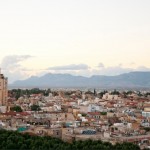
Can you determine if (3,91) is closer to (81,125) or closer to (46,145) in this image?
(81,125)

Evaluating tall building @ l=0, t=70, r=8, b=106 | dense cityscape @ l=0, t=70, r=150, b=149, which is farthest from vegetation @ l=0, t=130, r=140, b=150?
tall building @ l=0, t=70, r=8, b=106

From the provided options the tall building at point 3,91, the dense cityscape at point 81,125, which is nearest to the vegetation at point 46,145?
the dense cityscape at point 81,125

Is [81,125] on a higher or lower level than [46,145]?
lower

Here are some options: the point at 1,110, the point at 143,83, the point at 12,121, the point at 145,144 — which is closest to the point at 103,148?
the point at 145,144

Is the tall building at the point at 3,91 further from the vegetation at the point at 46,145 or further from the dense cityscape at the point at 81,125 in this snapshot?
the vegetation at the point at 46,145

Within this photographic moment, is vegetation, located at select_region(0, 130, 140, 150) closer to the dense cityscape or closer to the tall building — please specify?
the dense cityscape

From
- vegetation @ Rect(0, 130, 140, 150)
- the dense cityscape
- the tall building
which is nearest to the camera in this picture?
vegetation @ Rect(0, 130, 140, 150)

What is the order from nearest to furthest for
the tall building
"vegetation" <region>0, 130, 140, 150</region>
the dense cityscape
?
"vegetation" <region>0, 130, 140, 150</region> → the dense cityscape → the tall building

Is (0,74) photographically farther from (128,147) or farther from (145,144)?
(128,147)

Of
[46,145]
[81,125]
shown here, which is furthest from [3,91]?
[46,145]

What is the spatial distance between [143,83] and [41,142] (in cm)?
18125

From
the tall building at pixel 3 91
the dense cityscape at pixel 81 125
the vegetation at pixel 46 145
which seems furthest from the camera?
the tall building at pixel 3 91

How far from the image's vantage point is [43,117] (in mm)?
29578

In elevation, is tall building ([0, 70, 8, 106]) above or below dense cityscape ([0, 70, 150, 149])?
above
